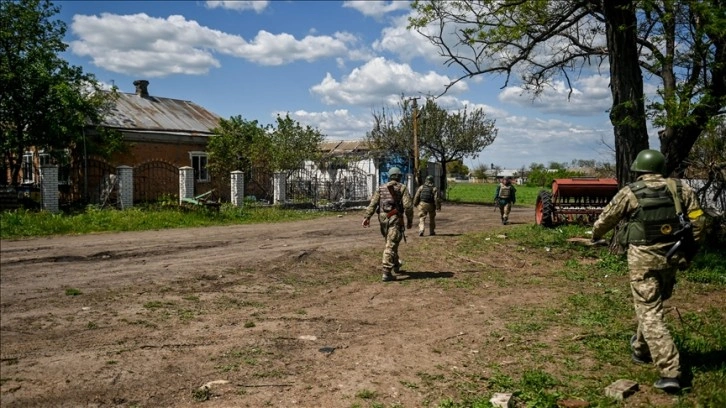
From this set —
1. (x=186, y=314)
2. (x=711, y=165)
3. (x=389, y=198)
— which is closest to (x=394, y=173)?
(x=389, y=198)

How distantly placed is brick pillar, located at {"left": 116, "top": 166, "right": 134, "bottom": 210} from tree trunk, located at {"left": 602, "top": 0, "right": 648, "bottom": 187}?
1550cm

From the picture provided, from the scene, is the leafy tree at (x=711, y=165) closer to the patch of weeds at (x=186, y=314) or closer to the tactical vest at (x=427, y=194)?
the tactical vest at (x=427, y=194)

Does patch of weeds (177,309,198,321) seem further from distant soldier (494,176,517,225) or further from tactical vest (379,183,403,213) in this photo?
distant soldier (494,176,517,225)

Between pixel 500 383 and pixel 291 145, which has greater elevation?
pixel 291 145

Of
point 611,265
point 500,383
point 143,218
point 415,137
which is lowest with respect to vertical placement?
point 500,383

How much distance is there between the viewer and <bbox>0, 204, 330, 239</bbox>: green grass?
13102 mm

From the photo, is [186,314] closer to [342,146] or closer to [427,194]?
[427,194]

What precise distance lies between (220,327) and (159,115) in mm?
22604

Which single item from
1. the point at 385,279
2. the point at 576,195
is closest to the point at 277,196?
the point at 576,195

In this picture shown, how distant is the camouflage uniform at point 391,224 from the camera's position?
915 cm

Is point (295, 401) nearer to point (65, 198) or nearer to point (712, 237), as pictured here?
point (712, 237)

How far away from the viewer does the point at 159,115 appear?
86.5ft

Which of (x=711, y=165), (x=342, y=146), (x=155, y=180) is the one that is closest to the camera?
(x=711, y=165)

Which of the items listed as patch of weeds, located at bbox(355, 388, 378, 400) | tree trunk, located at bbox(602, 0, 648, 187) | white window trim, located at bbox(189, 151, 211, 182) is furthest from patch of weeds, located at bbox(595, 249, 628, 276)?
white window trim, located at bbox(189, 151, 211, 182)
